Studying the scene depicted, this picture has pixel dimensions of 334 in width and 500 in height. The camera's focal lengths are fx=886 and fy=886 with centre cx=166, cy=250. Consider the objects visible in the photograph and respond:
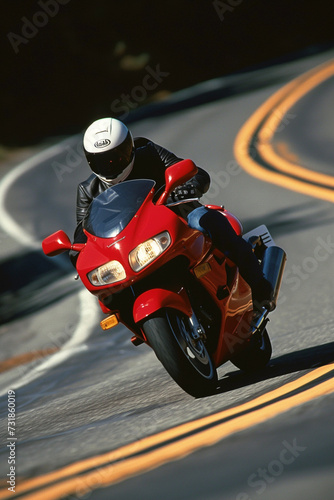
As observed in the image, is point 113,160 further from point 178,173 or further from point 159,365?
point 159,365

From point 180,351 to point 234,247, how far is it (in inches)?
43.8

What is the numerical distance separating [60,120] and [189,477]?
79.0 feet

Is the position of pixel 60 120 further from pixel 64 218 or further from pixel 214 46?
pixel 64 218

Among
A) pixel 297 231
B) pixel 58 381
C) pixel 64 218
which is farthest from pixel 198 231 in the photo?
pixel 64 218

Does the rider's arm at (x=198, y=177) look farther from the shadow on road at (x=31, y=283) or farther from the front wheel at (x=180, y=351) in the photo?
the shadow on road at (x=31, y=283)

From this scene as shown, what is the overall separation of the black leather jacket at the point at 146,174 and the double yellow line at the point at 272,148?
21.5ft

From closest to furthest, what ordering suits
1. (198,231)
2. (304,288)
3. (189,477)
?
(189,477) < (198,231) < (304,288)

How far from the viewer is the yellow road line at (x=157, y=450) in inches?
159

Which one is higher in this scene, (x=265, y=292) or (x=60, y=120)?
(x=265, y=292)

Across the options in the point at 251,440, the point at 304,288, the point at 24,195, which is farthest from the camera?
the point at 24,195

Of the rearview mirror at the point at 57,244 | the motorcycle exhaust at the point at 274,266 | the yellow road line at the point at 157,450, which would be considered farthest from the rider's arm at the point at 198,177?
the yellow road line at the point at 157,450

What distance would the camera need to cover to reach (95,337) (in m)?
9.15

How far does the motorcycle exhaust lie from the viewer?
6.40m

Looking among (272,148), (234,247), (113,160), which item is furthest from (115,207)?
(272,148)
